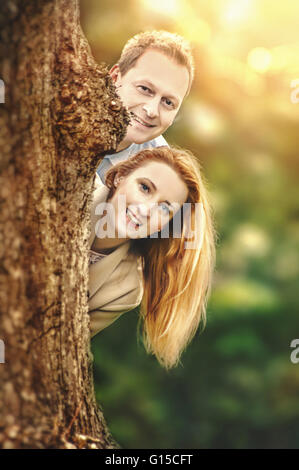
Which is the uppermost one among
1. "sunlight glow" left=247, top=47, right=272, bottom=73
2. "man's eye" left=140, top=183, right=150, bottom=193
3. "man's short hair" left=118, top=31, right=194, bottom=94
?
"sunlight glow" left=247, top=47, right=272, bottom=73

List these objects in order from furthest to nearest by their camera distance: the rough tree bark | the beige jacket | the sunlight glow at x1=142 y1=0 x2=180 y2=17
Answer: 1. the sunlight glow at x1=142 y1=0 x2=180 y2=17
2. the beige jacket
3. the rough tree bark

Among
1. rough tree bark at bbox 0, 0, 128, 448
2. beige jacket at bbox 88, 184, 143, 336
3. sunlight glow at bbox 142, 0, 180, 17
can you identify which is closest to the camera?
rough tree bark at bbox 0, 0, 128, 448

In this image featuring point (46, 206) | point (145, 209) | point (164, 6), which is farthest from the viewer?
point (164, 6)

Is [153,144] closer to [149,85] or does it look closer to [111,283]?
[149,85]

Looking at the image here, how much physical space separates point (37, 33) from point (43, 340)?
402 millimetres

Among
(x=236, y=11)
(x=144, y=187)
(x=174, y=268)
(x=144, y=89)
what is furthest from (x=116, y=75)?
(x=236, y=11)

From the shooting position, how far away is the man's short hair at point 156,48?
0.97m

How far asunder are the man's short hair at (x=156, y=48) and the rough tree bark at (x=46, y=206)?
10.2 inches

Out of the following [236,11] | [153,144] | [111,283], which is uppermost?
[236,11]

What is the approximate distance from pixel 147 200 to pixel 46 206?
10.9 inches

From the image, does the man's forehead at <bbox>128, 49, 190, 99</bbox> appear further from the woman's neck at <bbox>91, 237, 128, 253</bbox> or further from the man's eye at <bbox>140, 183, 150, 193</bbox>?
the woman's neck at <bbox>91, 237, 128, 253</bbox>

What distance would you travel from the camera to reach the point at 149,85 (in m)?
0.95

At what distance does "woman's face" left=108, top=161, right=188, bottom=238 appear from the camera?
0.93 meters

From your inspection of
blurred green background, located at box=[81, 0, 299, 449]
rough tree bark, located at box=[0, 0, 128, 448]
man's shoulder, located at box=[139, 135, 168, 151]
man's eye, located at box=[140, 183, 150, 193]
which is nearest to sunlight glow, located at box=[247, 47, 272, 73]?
blurred green background, located at box=[81, 0, 299, 449]
